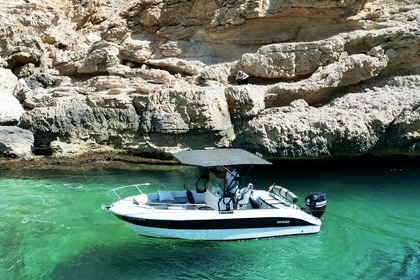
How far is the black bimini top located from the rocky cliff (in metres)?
4.62

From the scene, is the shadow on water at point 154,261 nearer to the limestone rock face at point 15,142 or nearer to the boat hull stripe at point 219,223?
the boat hull stripe at point 219,223

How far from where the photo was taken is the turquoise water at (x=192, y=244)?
341 inches

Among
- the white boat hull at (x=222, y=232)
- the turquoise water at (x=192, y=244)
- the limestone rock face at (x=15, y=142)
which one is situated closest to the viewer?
the turquoise water at (x=192, y=244)

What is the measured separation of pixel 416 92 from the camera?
51.8 feet

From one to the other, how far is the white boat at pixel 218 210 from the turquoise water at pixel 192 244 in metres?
0.31

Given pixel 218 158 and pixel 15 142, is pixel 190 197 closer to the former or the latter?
pixel 218 158

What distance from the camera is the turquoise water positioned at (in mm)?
8672

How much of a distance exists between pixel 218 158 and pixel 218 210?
1164 mm

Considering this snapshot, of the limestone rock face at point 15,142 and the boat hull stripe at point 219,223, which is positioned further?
the limestone rock face at point 15,142

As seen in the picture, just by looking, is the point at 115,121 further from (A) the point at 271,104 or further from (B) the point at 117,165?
(A) the point at 271,104

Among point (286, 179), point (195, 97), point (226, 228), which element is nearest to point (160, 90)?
point (195, 97)

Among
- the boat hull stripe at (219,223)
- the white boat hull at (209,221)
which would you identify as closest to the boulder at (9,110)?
the white boat hull at (209,221)

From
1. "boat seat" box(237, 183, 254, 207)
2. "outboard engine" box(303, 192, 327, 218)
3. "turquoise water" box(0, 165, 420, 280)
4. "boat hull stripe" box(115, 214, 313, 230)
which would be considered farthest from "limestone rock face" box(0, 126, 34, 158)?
"outboard engine" box(303, 192, 327, 218)

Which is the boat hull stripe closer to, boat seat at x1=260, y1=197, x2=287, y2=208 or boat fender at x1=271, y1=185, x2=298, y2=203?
boat seat at x1=260, y1=197, x2=287, y2=208
